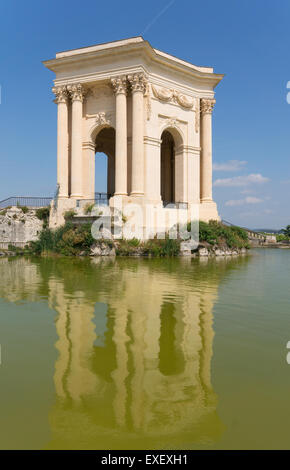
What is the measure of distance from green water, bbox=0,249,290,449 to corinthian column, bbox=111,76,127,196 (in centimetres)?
1475

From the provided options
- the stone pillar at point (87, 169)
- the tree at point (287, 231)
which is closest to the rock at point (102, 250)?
the stone pillar at point (87, 169)

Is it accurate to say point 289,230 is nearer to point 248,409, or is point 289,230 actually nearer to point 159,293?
point 159,293

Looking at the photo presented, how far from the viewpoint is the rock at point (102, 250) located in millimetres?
17828

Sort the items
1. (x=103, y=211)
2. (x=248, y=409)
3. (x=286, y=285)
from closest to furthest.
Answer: (x=248, y=409), (x=286, y=285), (x=103, y=211)

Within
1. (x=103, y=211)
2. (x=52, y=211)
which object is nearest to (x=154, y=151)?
(x=103, y=211)

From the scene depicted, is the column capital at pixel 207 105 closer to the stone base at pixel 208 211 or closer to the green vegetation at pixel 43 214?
the stone base at pixel 208 211

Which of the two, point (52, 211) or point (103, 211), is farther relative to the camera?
point (52, 211)

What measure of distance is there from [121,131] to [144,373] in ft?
63.1

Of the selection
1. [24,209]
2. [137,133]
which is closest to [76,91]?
[137,133]

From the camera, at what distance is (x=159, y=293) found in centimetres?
727

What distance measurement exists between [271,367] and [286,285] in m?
5.63

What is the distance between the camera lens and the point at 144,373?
326 centimetres

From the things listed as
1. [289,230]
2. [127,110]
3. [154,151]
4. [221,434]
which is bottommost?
[221,434]

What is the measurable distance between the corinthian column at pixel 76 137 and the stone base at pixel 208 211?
28.6ft
